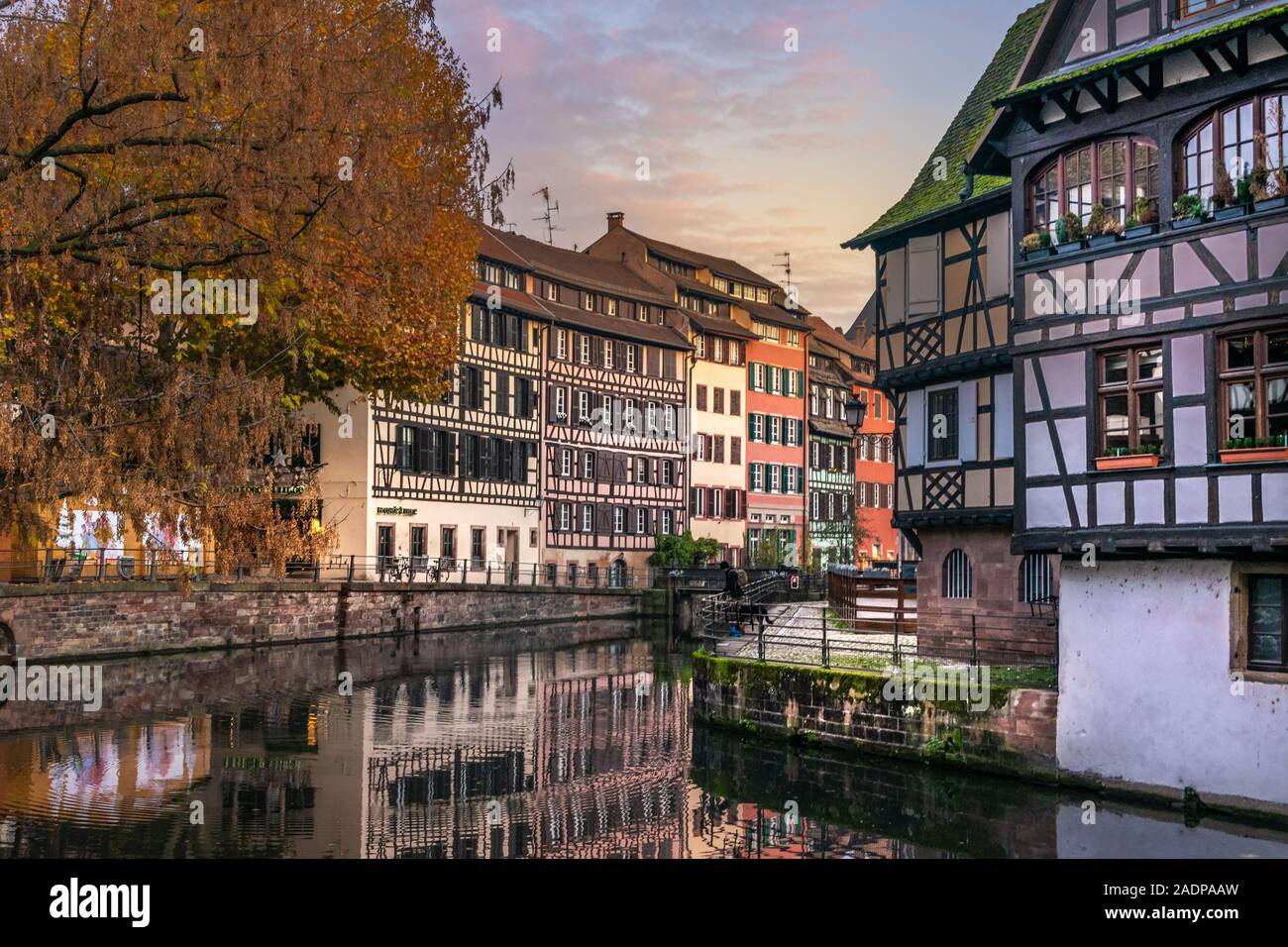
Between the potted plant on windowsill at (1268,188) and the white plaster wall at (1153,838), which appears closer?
the white plaster wall at (1153,838)

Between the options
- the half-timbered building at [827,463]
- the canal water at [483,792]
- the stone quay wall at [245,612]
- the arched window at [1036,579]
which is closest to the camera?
the canal water at [483,792]

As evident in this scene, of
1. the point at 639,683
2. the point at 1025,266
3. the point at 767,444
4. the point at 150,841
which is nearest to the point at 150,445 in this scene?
the point at 150,841

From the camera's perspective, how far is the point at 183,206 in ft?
45.8

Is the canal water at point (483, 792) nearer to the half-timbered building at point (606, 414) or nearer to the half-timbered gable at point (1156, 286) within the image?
the half-timbered gable at point (1156, 286)

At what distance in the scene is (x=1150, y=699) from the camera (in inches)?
653

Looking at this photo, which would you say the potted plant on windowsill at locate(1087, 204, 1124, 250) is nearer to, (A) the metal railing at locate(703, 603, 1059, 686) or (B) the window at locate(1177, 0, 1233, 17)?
(B) the window at locate(1177, 0, 1233, 17)

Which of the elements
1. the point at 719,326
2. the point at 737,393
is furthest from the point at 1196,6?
the point at 737,393

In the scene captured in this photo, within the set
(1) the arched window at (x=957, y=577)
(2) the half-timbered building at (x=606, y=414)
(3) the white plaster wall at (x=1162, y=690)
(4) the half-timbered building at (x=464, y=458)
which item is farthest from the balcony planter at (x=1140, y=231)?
(2) the half-timbered building at (x=606, y=414)

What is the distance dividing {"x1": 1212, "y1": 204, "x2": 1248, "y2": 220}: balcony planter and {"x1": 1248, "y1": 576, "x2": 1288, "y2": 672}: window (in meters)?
3.83

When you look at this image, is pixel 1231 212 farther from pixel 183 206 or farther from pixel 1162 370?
pixel 183 206

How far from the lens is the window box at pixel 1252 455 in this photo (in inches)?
614

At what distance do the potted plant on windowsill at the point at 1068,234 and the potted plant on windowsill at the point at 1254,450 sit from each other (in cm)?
313

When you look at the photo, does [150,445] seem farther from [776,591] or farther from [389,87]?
[776,591]

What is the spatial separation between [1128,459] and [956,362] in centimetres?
793
